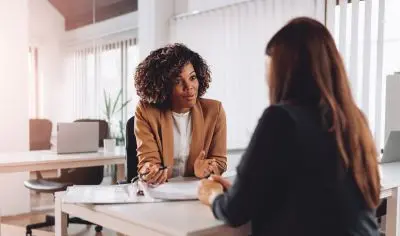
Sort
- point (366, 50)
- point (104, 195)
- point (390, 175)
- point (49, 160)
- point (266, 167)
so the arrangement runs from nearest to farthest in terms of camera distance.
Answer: point (266, 167) → point (104, 195) → point (390, 175) → point (49, 160) → point (366, 50)

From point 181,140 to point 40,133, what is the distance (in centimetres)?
390

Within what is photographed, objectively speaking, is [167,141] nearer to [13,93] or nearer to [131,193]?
[131,193]

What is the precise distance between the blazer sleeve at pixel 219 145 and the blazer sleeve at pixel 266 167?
0.93m

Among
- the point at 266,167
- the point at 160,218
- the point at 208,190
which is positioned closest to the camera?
the point at 266,167

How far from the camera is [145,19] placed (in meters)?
4.79

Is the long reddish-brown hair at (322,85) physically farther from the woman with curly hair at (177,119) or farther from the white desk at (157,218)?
the woman with curly hair at (177,119)

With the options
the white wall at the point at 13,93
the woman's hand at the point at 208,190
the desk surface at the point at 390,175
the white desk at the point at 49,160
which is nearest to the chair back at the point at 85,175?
the white desk at the point at 49,160

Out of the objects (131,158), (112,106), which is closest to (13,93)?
(112,106)

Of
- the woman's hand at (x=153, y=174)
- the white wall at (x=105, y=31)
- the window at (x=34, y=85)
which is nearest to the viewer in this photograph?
the woman's hand at (x=153, y=174)

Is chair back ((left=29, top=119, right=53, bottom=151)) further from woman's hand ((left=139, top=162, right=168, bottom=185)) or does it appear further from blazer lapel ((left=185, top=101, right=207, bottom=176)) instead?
woman's hand ((left=139, top=162, right=168, bottom=185))

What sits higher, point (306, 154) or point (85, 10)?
point (85, 10)

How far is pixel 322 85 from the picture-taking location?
1.02m

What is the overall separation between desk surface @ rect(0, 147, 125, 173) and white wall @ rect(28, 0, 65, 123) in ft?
9.92

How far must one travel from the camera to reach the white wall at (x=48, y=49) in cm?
594
